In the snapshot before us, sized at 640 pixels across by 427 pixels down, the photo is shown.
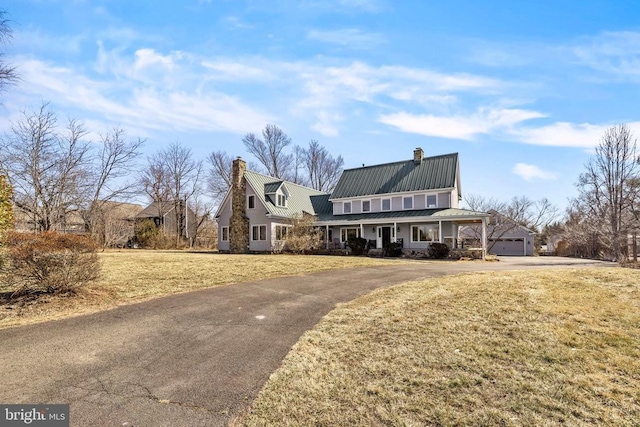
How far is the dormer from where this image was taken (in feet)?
93.9

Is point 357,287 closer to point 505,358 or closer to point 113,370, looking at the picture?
point 505,358

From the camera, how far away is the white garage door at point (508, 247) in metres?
37.9

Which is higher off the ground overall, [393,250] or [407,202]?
[407,202]

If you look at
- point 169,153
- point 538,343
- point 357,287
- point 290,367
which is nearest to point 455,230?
point 357,287

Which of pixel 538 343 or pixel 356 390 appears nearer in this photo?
pixel 356 390

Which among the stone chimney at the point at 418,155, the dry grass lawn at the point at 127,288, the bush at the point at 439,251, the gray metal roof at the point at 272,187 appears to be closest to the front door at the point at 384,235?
the bush at the point at 439,251

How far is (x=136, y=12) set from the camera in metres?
9.01

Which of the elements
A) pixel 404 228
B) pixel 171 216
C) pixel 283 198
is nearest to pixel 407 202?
pixel 404 228

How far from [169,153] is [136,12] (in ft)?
126

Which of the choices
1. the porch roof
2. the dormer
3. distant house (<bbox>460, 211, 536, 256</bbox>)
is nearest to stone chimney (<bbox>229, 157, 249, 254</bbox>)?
the dormer

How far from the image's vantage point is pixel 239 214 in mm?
29062

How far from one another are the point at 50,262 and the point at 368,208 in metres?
23.9

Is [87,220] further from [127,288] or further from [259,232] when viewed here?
[127,288]

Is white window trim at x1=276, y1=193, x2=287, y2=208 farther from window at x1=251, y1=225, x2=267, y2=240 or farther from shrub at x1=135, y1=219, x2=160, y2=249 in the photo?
shrub at x1=135, y1=219, x2=160, y2=249
